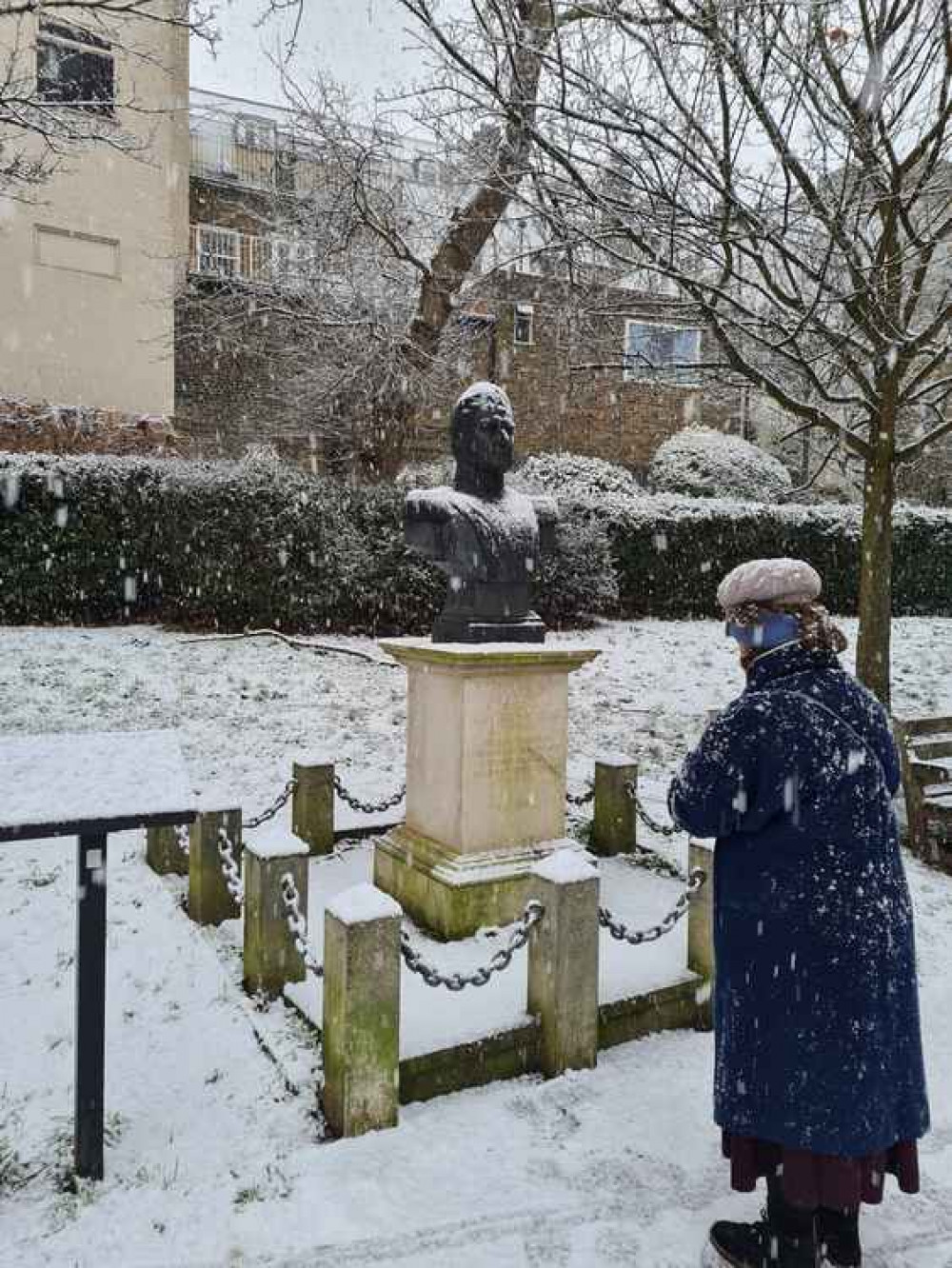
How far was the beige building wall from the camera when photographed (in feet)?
48.2

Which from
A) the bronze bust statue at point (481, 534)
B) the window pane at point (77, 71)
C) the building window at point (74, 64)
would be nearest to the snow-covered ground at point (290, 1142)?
the bronze bust statue at point (481, 534)

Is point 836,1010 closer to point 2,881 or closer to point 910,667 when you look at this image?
point 2,881

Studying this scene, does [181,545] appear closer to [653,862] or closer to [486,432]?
[486,432]

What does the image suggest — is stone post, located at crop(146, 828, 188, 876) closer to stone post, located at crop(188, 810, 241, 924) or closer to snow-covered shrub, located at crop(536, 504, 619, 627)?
stone post, located at crop(188, 810, 241, 924)

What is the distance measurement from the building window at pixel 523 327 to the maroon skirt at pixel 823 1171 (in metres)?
20.1

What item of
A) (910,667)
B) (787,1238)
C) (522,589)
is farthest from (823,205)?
(910,667)

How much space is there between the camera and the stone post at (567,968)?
3.37 metres

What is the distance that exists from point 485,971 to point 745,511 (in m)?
12.0

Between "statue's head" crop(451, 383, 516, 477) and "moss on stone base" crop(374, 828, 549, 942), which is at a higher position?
"statue's head" crop(451, 383, 516, 477)

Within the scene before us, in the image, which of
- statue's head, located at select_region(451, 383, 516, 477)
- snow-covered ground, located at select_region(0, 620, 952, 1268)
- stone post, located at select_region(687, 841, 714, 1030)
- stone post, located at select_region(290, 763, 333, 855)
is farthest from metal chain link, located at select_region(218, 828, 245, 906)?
statue's head, located at select_region(451, 383, 516, 477)

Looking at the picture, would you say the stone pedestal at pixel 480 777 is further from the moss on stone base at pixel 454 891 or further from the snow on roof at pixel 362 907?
the snow on roof at pixel 362 907

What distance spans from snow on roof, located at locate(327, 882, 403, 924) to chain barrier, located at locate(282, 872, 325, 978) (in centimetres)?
56

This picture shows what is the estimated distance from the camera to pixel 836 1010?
2223mm

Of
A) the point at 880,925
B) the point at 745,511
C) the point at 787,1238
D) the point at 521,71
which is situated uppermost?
the point at 521,71
